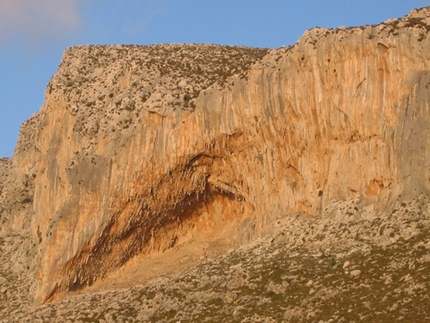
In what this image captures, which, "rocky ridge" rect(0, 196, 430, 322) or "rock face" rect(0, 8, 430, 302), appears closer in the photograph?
"rocky ridge" rect(0, 196, 430, 322)

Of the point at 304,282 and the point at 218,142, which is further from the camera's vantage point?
the point at 218,142

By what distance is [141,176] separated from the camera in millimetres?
55406

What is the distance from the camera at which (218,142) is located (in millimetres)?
53938

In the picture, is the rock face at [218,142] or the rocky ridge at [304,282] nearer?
the rocky ridge at [304,282]

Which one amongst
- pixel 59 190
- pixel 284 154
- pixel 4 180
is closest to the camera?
pixel 284 154

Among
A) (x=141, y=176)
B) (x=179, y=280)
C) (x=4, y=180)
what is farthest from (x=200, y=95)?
(x=4, y=180)

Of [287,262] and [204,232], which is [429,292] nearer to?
[287,262]

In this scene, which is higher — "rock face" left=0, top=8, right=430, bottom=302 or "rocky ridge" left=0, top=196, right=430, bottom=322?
"rock face" left=0, top=8, right=430, bottom=302

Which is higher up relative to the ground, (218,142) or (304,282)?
(218,142)

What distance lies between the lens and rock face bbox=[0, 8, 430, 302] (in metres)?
47.1

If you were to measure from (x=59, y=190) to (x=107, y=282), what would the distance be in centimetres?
732

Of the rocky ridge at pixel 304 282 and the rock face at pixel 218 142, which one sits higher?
the rock face at pixel 218 142

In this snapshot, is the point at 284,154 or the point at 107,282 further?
the point at 107,282

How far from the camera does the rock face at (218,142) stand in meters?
47.1
